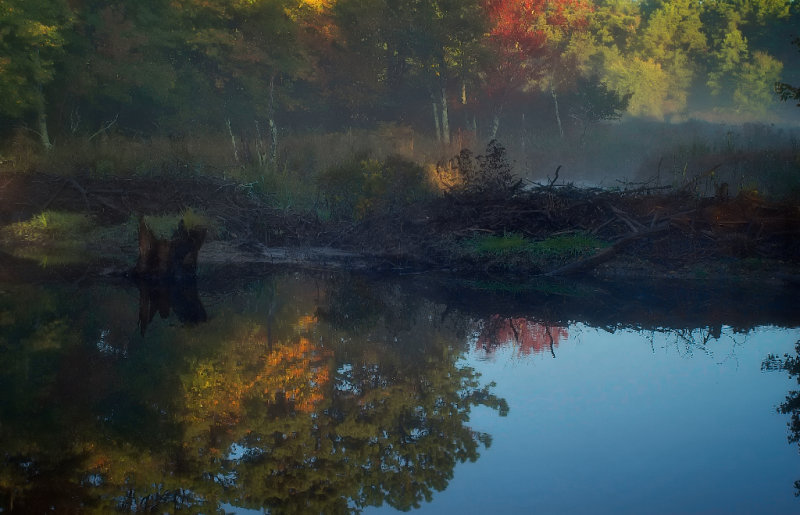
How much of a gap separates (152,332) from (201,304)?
216cm

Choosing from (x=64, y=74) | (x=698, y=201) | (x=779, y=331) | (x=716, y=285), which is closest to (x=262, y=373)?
(x=779, y=331)

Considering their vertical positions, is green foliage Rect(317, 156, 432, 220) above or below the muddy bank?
above

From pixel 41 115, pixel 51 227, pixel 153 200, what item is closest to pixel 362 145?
pixel 153 200

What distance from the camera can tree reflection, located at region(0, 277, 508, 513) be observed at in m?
6.02

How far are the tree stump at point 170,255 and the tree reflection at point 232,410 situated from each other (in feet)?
9.47

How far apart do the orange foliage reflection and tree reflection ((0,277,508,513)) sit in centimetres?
47

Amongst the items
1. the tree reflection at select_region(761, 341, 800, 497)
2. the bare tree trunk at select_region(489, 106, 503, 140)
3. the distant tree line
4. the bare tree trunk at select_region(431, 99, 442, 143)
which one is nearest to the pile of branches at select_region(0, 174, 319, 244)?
the distant tree line

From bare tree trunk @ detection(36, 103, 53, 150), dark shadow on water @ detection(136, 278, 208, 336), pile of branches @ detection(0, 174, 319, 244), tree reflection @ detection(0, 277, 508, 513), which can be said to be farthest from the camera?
bare tree trunk @ detection(36, 103, 53, 150)

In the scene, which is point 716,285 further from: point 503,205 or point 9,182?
point 9,182

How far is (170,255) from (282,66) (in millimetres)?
20495

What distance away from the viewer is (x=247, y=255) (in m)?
18.1

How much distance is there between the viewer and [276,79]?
3628 cm

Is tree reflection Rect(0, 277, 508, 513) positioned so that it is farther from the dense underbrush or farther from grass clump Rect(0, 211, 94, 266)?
grass clump Rect(0, 211, 94, 266)

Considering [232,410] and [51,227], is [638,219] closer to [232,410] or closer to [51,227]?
[232,410]
